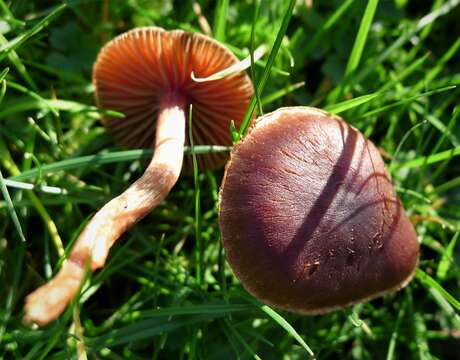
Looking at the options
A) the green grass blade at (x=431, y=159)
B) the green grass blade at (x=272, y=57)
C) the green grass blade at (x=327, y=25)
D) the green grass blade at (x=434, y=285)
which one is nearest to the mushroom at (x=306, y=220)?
the green grass blade at (x=272, y=57)

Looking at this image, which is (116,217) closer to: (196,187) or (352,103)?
(196,187)

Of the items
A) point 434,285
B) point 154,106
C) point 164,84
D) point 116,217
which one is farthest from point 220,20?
point 434,285

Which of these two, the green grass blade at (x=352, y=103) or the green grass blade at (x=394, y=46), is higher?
the green grass blade at (x=394, y=46)

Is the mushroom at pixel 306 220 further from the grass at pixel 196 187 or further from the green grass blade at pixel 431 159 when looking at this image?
the green grass blade at pixel 431 159

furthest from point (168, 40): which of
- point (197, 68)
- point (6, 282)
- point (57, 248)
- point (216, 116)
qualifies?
point (6, 282)

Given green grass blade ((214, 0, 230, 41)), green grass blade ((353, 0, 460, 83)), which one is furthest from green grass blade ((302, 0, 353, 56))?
green grass blade ((214, 0, 230, 41))

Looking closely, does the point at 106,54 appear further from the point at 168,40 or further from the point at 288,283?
the point at 288,283
